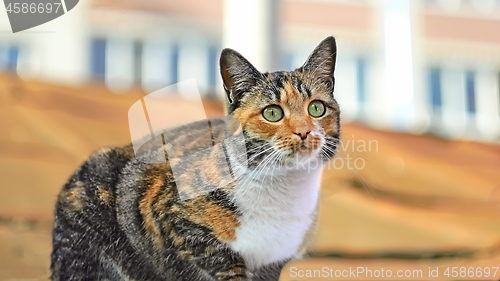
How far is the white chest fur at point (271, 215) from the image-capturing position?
3.11 ft

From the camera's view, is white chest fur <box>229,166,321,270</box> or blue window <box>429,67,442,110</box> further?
blue window <box>429,67,442,110</box>

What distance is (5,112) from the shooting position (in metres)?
1.91

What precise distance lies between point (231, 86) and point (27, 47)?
1187mm

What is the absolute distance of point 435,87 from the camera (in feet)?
11.6

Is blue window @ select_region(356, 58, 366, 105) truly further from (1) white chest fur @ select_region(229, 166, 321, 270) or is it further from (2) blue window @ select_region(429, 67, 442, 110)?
(1) white chest fur @ select_region(229, 166, 321, 270)

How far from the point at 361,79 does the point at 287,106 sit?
1885mm

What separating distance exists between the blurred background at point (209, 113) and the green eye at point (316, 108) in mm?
509

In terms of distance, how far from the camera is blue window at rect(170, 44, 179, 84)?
1939 millimetres

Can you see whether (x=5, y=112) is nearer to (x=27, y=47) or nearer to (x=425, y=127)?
(x=27, y=47)

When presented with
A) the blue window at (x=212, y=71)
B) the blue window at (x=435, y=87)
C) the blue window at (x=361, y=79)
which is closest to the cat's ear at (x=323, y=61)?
the blue window at (x=212, y=71)

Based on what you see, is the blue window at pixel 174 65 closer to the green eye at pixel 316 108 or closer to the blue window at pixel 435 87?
the green eye at pixel 316 108

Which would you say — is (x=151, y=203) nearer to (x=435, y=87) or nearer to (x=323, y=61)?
(x=323, y=61)

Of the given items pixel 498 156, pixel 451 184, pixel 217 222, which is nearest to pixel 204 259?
pixel 217 222

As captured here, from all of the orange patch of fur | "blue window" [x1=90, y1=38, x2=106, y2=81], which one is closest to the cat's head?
the orange patch of fur
